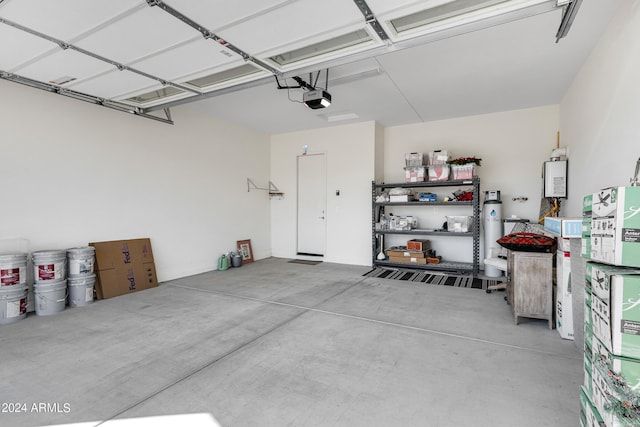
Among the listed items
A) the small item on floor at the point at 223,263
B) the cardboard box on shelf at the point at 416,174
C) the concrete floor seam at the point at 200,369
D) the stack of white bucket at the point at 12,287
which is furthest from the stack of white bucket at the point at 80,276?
the cardboard box on shelf at the point at 416,174

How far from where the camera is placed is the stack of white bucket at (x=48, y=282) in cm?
352

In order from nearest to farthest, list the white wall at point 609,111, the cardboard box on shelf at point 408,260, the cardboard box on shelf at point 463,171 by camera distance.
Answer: the white wall at point 609,111 < the cardboard box on shelf at point 463,171 < the cardboard box on shelf at point 408,260

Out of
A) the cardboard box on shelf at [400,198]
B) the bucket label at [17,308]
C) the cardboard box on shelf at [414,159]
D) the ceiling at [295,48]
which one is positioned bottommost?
the bucket label at [17,308]

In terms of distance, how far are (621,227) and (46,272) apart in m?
4.98

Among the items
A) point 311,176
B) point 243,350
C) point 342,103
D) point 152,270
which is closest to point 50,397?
point 243,350

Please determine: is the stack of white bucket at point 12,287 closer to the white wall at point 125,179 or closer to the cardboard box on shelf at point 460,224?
the white wall at point 125,179

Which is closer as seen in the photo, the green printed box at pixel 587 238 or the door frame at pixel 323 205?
the green printed box at pixel 587 238

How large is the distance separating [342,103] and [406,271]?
3258 millimetres

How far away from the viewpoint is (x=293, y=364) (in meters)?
2.40

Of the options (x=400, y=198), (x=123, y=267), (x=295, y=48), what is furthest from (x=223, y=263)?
(x=295, y=48)

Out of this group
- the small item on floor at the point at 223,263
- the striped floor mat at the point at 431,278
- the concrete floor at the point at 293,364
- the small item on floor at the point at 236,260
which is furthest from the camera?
the small item on floor at the point at 236,260

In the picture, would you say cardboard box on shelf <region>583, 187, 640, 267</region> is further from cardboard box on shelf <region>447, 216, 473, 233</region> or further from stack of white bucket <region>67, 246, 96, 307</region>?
stack of white bucket <region>67, 246, 96, 307</region>

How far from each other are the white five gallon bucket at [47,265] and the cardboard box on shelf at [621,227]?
4898mm

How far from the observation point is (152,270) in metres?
4.81
